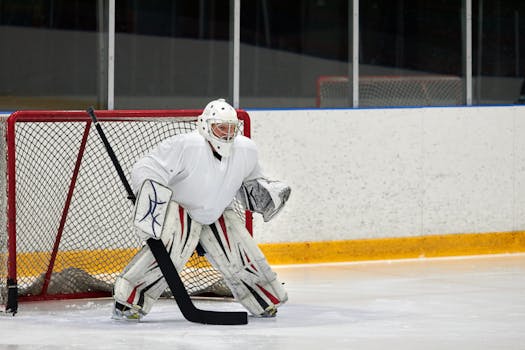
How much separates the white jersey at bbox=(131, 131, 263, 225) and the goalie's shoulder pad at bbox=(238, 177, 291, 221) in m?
0.07

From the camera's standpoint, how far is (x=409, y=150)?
9266 mm

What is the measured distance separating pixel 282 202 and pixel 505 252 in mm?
3149

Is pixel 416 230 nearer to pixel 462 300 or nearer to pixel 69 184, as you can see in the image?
pixel 462 300

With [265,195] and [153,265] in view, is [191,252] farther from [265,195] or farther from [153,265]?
[265,195]

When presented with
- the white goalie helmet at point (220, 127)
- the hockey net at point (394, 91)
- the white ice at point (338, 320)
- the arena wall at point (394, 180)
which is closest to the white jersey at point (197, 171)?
the white goalie helmet at point (220, 127)

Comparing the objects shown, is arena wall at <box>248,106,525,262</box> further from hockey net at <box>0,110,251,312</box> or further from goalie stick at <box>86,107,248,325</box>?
goalie stick at <box>86,107,248,325</box>

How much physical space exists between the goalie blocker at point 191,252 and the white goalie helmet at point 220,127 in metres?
0.30

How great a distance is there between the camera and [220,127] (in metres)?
6.62

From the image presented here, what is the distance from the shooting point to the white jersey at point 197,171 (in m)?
6.61

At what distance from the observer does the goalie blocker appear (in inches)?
257

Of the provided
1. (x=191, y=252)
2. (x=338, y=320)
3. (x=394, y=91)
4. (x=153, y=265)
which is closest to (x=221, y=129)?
(x=191, y=252)

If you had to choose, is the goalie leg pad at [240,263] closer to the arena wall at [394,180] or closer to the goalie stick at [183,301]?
the goalie stick at [183,301]

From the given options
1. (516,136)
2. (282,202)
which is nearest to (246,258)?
(282,202)

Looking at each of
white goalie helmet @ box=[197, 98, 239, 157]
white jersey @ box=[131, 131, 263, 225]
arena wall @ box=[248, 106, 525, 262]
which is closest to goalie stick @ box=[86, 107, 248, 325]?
white jersey @ box=[131, 131, 263, 225]
